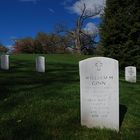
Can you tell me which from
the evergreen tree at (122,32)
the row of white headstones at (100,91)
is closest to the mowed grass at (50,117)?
the row of white headstones at (100,91)

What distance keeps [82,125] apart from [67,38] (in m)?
60.0

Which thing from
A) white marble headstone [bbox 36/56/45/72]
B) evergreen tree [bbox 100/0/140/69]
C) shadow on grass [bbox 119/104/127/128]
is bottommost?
shadow on grass [bbox 119/104/127/128]

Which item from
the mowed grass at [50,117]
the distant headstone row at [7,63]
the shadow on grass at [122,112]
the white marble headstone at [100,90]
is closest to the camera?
the mowed grass at [50,117]

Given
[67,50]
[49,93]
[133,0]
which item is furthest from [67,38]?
[49,93]

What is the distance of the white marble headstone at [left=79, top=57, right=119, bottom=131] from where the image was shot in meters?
7.40

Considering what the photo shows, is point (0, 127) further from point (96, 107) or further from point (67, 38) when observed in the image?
point (67, 38)

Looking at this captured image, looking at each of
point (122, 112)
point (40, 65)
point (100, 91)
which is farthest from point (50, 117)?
point (40, 65)

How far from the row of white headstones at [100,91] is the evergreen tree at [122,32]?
20385 mm

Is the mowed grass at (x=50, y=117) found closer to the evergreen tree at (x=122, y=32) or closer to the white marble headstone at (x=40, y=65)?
the white marble headstone at (x=40, y=65)

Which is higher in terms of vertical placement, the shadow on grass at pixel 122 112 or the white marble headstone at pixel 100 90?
the white marble headstone at pixel 100 90

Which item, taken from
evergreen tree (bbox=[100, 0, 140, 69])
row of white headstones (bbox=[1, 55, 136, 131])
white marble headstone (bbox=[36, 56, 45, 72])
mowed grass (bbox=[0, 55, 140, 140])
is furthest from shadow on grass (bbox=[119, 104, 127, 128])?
evergreen tree (bbox=[100, 0, 140, 69])

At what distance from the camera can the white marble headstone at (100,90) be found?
740 cm

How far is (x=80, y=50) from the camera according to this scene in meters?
64.2

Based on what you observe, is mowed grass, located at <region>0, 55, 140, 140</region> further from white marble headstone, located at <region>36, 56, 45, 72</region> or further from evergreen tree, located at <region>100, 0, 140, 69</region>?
evergreen tree, located at <region>100, 0, 140, 69</region>
